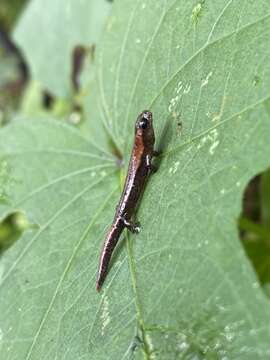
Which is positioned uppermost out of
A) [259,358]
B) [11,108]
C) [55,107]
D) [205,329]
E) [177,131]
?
[11,108]

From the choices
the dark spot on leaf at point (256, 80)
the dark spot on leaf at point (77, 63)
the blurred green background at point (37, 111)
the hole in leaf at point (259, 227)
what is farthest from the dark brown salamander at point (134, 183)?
the dark spot on leaf at point (77, 63)

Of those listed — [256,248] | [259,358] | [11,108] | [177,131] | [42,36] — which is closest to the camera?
[259,358]

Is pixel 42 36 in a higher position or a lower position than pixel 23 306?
higher

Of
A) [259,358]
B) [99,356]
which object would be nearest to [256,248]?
[99,356]

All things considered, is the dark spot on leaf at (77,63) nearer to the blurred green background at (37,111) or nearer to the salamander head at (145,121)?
the blurred green background at (37,111)

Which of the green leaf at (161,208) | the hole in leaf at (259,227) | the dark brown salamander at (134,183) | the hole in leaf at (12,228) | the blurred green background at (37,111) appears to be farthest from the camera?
the hole in leaf at (12,228)

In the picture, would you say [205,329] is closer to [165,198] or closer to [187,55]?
[165,198]
